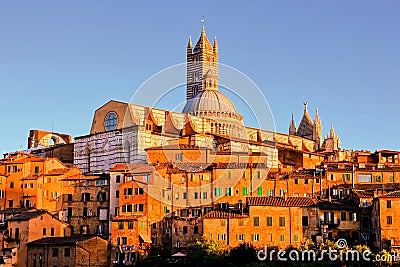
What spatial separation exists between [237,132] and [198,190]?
32161 millimetres

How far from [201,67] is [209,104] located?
18.4 metres

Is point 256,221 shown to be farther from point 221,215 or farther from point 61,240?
point 61,240

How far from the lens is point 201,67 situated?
11500 centimetres

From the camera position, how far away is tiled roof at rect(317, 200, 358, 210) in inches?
2147

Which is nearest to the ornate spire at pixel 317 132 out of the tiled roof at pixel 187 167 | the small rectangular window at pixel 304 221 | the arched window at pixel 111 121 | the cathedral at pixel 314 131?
the cathedral at pixel 314 131

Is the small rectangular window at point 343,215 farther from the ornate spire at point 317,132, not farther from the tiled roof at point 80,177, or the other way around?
the ornate spire at point 317,132

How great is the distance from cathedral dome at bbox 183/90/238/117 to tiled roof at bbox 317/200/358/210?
39192 millimetres

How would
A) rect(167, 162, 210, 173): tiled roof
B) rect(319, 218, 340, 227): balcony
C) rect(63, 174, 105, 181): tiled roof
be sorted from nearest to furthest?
rect(319, 218, 340, 227): balcony < rect(167, 162, 210, 173): tiled roof < rect(63, 174, 105, 181): tiled roof

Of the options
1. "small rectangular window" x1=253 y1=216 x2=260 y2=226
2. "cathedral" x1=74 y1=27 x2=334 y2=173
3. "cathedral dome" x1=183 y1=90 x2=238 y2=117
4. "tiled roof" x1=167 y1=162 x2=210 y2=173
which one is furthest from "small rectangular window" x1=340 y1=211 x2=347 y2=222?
"cathedral dome" x1=183 y1=90 x2=238 y2=117

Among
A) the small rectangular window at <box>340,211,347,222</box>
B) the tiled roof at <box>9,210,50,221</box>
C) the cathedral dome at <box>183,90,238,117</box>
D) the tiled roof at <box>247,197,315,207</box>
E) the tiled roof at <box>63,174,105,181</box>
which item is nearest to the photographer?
the tiled roof at <box>247,197,315,207</box>

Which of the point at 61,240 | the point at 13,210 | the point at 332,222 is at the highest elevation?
the point at 13,210

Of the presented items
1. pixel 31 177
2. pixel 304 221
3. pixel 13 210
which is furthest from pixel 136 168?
pixel 304 221

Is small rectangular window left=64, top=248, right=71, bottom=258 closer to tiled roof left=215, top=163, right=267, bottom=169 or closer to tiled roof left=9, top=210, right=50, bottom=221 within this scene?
tiled roof left=9, top=210, right=50, bottom=221

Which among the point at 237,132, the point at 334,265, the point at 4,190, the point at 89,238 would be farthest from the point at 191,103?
the point at 334,265
